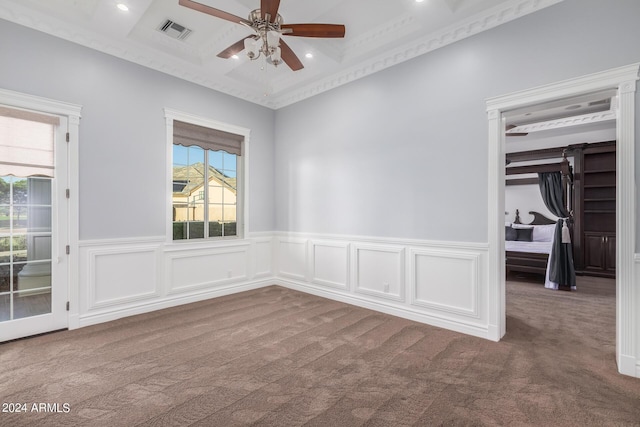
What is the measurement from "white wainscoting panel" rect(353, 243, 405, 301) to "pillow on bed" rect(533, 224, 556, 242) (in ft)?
16.7

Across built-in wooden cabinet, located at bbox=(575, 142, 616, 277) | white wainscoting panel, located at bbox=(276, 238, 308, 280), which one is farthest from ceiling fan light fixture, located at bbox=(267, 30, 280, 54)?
built-in wooden cabinet, located at bbox=(575, 142, 616, 277)

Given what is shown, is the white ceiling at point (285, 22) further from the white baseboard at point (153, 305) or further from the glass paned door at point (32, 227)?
the white baseboard at point (153, 305)

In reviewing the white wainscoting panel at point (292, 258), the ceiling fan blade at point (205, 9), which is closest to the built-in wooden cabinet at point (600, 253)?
the white wainscoting panel at point (292, 258)

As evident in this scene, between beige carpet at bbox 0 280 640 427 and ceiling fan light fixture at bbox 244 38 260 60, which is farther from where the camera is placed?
ceiling fan light fixture at bbox 244 38 260 60

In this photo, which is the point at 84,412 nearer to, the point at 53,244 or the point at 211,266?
the point at 53,244

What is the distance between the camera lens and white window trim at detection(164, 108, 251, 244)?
4.14 meters

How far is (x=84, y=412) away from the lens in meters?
1.97

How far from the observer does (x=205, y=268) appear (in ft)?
14.9

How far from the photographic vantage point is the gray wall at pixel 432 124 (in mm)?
2696

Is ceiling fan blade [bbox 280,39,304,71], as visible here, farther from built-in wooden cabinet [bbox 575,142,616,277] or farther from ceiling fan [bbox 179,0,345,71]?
built-in wooden cabinet [bbox 575,142,616,277]

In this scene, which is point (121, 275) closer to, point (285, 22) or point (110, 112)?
point (110, 112)

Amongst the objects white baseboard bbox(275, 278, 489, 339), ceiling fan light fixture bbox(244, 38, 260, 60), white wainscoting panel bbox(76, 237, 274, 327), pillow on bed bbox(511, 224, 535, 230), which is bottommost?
white baseboard bbox(275, 278, 489, 339)

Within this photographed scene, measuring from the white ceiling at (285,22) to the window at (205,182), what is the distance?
818mm

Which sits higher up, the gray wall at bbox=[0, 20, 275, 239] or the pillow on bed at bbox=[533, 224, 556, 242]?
the gray wall at bbox=[0, 20, 275, 239]
